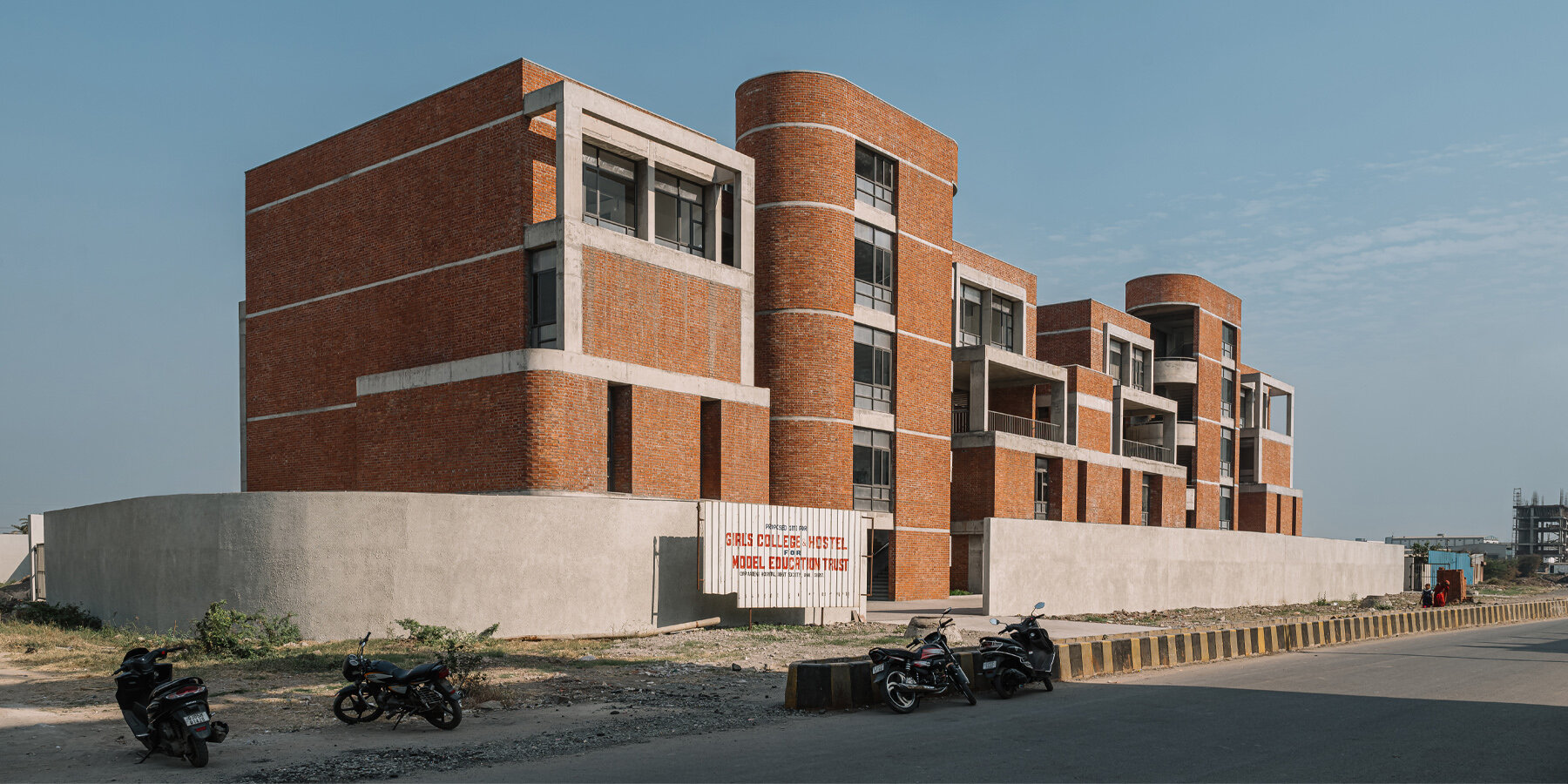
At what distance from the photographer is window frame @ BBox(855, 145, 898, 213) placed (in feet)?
113

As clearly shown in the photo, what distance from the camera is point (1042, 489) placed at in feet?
147

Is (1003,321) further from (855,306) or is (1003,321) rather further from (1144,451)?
(855,306)

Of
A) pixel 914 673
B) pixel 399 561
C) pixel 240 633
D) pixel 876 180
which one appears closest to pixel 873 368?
pixel 876 180

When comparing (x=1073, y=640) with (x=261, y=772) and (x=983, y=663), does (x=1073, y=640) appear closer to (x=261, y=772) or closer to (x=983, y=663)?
(x=983, y=663)

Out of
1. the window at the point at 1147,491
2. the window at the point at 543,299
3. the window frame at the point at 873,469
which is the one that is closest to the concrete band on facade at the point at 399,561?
the window at the point at 543,299

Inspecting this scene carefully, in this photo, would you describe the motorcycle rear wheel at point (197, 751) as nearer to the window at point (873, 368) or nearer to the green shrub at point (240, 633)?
the green shrub at point (240, 633)

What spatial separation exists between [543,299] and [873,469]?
12497 millimetres

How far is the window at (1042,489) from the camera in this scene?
4425 centimetres

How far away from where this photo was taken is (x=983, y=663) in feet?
47.2

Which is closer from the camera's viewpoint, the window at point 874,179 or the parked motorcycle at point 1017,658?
the parked motorcycle at point 1017,658

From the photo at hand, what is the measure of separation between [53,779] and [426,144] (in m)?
22.5

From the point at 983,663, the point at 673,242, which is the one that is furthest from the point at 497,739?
the point at 673,242

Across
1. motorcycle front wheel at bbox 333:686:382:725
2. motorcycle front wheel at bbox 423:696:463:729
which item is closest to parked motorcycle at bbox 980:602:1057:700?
motorcycle front wheel at bbox 423:696:463:729

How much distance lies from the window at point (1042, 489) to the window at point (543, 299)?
77.7 feet
